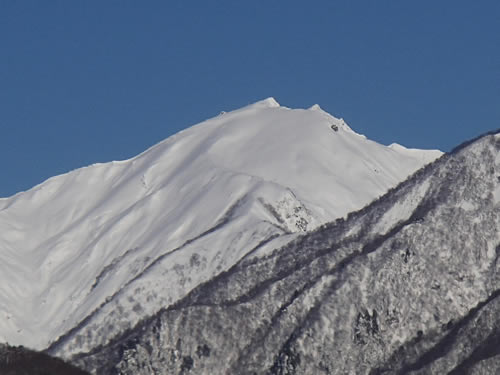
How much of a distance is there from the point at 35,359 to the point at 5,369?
461 cm

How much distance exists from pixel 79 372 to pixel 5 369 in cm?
721

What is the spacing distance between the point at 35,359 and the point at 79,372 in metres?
3.49

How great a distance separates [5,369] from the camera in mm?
122125

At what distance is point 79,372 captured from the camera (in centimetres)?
12750

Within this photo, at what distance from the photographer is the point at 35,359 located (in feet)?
415
